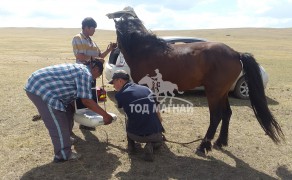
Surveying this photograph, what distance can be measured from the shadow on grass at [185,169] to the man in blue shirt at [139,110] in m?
0.21

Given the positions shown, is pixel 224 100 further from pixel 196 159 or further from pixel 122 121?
pixel 122 121

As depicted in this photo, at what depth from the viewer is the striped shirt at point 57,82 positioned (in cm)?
418

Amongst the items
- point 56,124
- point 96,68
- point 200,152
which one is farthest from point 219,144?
point 56,124

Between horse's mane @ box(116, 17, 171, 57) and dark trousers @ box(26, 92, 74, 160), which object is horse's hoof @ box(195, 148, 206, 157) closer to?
horse's mane @ box(116, 17, 171, 57)

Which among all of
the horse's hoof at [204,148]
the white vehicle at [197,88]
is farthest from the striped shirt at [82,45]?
the white vehicle at [197,88]

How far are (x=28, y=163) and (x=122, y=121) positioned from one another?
2438 millimetres

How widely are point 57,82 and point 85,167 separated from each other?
117 centimetres

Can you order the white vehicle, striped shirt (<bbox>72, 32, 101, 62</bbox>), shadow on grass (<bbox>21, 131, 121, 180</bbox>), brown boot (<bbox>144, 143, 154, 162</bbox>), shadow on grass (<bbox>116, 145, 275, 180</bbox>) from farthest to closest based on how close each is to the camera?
the white vehicle, striped shirt (<bbox>72, 32, 101, 62</bbox>), brown boot (<bbox>144, 143, 154, 162</bbox>), shadow on grass (<bbox>116, 145, 275, 180</bbox>), shadow on grass (<bbox>21, 131, 121, 180</bbox>)

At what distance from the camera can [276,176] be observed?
4363 millimetres

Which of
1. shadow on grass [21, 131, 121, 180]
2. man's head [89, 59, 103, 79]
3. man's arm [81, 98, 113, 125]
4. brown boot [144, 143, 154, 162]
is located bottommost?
shadow on grass [21, 131, 121, 180]

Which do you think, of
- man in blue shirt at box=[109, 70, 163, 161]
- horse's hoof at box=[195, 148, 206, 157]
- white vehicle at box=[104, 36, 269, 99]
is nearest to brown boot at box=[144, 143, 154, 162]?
man in blue shirt at box=[109, 70, 163, 161]

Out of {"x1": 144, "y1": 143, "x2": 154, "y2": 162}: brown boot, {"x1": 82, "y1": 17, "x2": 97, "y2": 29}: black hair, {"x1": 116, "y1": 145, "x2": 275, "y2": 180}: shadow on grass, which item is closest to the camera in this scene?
{"x1": 116, "y1": 145, "x2": 275, "y2": 180}: shadow on grass

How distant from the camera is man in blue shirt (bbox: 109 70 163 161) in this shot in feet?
14.6

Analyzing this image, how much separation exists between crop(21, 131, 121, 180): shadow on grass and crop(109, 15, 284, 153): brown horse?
141cm
